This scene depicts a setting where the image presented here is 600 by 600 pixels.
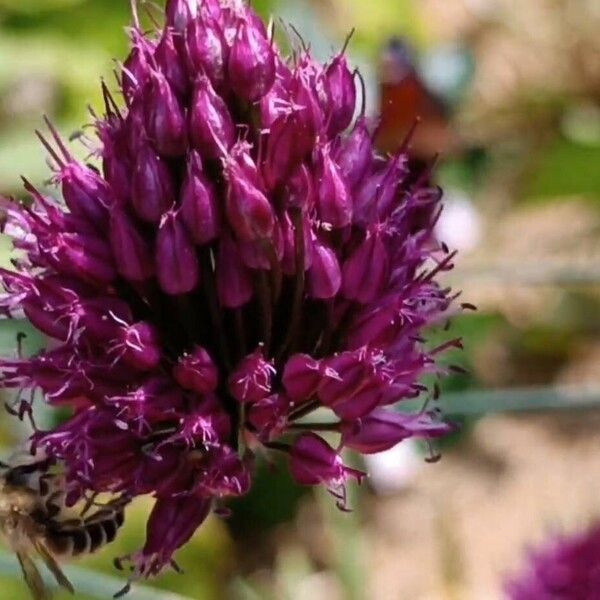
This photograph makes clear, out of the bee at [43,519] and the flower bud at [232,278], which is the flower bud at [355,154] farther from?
the bee at [43,519]

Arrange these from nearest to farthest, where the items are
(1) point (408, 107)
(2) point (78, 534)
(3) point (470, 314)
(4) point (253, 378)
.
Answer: (4) point (253, 378), (2) point (78, 534), (1) point (408, 107), (3) point (470, 314)

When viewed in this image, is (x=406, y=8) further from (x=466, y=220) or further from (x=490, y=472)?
(x=490, y=472)

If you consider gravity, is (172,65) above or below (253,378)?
above

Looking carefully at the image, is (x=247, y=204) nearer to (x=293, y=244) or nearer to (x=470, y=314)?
(x=293, y=244)

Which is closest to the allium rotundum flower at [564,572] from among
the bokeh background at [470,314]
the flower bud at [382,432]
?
the flower bud at [382,432]

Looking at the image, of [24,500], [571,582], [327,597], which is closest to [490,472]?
[327,597]

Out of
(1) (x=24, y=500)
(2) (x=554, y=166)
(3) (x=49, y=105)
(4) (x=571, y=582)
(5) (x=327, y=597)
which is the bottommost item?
(5) (x=327, y=597)

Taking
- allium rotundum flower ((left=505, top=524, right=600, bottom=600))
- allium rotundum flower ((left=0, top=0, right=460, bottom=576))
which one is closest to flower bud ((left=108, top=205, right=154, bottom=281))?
allium rotundum flower ((left=0, top=0, right=460, bottom=576))

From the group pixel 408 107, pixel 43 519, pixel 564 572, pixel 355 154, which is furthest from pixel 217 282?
pixel 408 107
